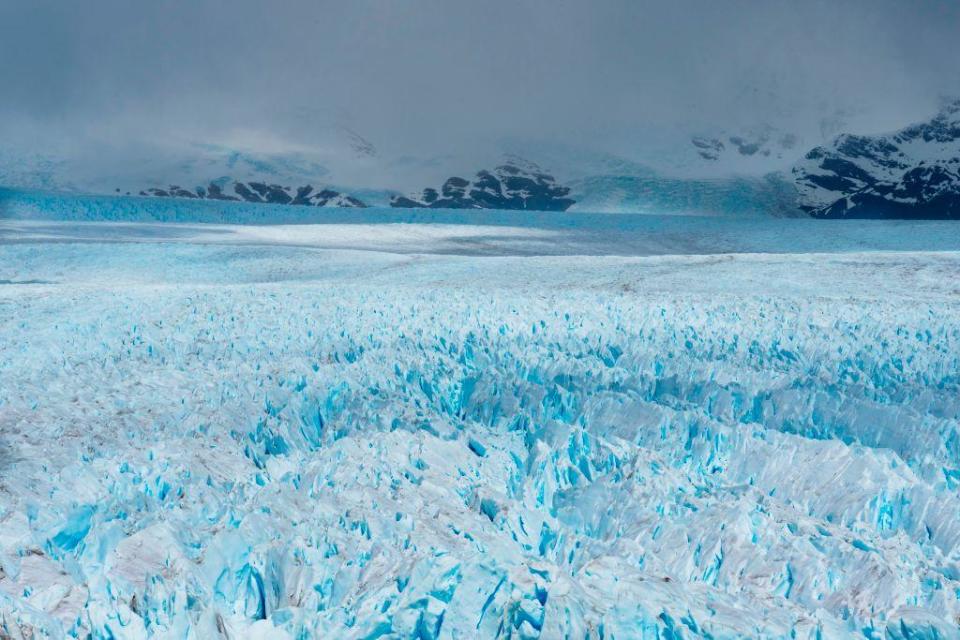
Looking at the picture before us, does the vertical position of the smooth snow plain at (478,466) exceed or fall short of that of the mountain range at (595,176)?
it falls short

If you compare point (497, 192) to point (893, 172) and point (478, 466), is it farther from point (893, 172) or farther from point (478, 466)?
point (478, 466)

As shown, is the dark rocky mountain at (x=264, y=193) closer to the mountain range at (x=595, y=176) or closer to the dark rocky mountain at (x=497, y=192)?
the mountain range at (x=595, y=176)

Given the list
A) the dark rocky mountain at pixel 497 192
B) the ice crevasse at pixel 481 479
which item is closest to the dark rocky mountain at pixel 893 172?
the dark rocky mountain at pixel 497 192

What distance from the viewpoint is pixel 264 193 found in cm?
5338

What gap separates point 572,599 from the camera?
338 cm

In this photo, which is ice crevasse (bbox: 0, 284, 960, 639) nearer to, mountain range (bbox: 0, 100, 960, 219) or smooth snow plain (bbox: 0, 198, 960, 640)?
smooth snow plain (bbox: 0, 198, 960, 640)

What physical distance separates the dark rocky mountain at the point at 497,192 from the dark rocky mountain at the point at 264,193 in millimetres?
7537

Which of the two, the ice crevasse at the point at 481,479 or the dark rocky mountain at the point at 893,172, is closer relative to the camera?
the ice crevasse at the point at 481,479

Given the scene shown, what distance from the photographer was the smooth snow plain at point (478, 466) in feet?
11.6

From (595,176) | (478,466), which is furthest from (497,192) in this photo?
(478,466)

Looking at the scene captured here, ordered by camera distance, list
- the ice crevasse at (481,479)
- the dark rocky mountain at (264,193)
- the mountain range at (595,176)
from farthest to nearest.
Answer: the dark rocky mountain at (264,193)
the mountain range at (595,176)
the ice crevasse at (481,479)

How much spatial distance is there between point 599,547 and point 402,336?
453 centimetres

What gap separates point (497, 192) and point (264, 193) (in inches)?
1015

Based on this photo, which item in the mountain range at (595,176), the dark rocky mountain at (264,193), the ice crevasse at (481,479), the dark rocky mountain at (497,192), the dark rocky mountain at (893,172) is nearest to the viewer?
Result: the ice crevasse at (481,479)
